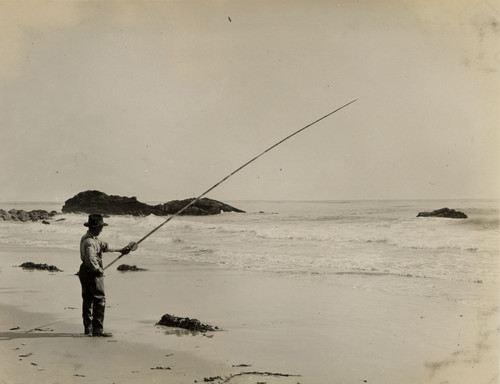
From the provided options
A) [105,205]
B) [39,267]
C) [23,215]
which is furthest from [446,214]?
[23,215]

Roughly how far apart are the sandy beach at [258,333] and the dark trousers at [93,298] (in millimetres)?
175

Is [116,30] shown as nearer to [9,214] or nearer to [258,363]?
[258,363]

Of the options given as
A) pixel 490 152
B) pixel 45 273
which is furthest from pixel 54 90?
pixel 490 152

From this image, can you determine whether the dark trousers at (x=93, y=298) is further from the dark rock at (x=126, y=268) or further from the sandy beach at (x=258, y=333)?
the dark rock at (x=126, y=268)

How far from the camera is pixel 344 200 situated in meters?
8.55

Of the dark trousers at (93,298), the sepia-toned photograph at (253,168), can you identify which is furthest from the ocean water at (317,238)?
the dark trousers at (93,298)

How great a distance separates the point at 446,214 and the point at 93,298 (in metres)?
6.04

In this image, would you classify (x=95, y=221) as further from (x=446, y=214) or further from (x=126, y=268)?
(x=446, y=214)

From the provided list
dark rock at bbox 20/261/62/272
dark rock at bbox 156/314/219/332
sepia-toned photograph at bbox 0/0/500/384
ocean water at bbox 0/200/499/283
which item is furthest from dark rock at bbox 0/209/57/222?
dark rock at bbox 156/314/219/332

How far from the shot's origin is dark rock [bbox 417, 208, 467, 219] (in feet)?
25.4

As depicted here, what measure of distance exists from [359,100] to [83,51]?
3493 mm

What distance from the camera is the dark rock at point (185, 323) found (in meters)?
4.80

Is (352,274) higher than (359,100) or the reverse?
the reverse

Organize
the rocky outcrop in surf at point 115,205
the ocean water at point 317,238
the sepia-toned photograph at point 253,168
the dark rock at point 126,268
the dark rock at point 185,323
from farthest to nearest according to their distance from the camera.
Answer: the rocky outcrop in surf at point 115,205
the dark rock at point 126,268
the ocean water at point 317,238
the dark rock at point 185,323
the sepia-toned photograph at point 253,168
